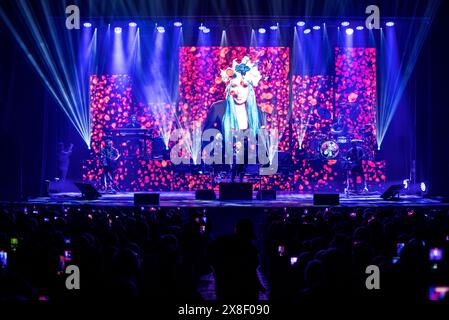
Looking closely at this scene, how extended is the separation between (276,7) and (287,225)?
1194 centimetres

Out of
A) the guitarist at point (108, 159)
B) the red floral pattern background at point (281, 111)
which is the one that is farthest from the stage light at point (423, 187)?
the guitarist at point (108, 159)

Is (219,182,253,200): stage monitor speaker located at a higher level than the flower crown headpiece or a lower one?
lower

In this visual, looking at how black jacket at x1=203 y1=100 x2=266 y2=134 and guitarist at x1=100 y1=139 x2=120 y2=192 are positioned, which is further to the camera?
black jacket at x1=203 y1=100 x2=266 y2=134

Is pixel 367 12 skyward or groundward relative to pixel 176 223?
skyward

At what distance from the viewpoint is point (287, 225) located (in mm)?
7625

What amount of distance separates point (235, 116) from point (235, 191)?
5512mm

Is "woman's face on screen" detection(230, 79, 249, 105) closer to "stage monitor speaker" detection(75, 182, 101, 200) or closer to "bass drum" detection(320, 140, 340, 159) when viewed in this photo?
"bass drum" detection(320, 140, 340, 159)

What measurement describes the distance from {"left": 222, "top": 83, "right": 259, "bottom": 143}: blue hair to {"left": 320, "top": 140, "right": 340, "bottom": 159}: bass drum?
249 cm

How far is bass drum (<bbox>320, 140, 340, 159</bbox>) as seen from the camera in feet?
66.3

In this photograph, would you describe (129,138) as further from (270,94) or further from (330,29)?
(330,29)

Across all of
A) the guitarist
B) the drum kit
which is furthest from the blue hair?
the guitarist

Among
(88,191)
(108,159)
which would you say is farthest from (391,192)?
(108,159)

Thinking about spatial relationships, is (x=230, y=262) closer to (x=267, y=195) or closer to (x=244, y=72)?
(x=267, y=195)
